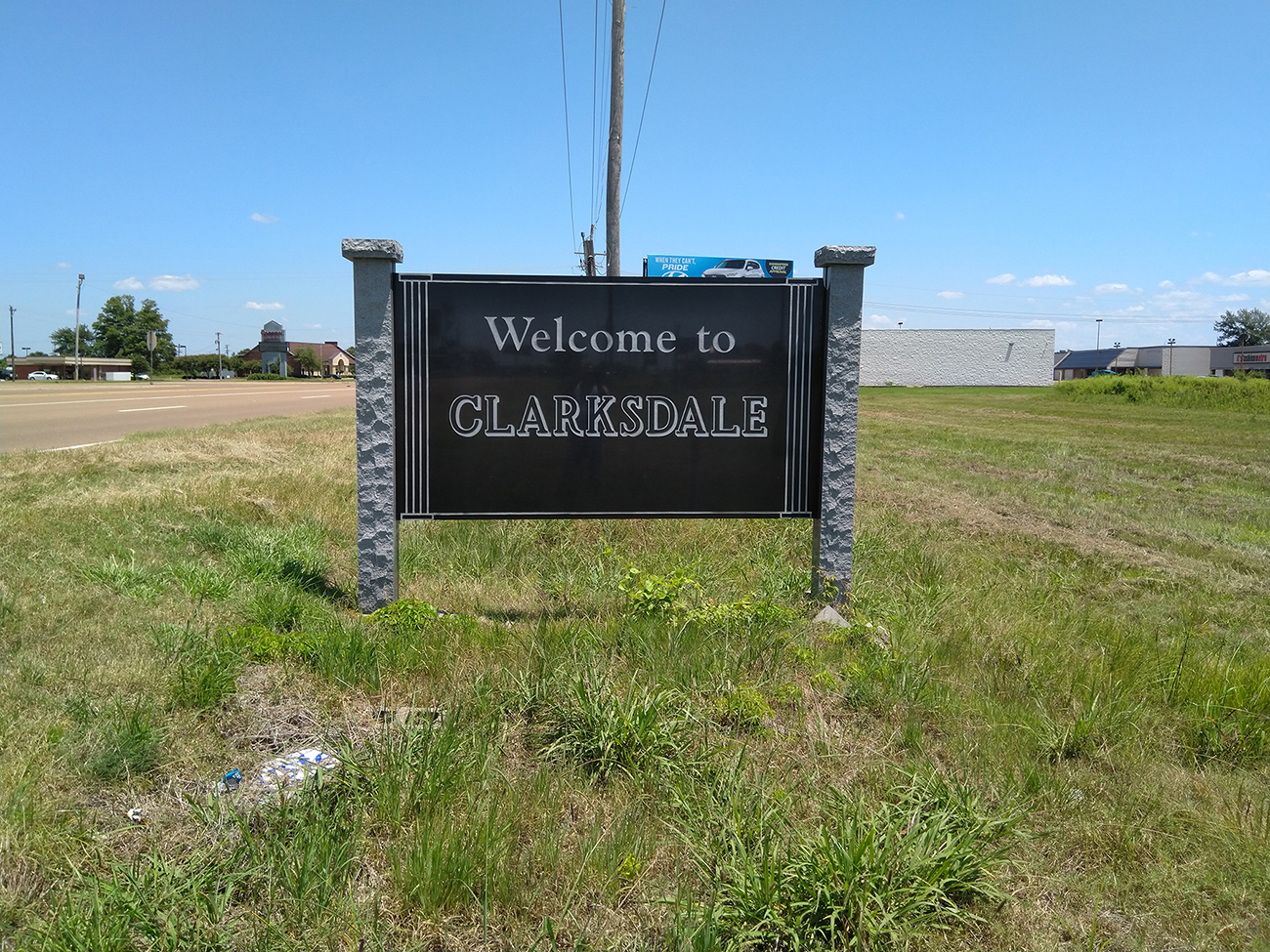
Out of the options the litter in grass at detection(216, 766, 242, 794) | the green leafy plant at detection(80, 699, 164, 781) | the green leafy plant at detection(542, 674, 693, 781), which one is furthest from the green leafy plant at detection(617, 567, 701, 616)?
the green leafy plant at detection(80, 699, 164, 781)

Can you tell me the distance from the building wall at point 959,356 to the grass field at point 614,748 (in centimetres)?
7468

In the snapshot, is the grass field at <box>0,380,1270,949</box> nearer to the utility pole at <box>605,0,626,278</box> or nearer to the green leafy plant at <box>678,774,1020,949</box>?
the green leafy plant at <box>678,774,1020,949</box>

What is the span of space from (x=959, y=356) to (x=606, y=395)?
79722mm

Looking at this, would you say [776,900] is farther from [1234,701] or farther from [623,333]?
[623,333]

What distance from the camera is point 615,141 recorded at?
46.0 feet

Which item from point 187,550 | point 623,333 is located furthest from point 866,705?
point 187,550

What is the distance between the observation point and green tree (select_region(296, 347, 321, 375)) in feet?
370

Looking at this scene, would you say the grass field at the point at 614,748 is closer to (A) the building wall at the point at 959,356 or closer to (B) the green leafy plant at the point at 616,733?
(B) the green leafy plant at the point at 616,733

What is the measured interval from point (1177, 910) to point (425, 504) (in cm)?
407

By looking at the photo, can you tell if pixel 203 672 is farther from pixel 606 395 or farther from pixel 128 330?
pixel 128 330

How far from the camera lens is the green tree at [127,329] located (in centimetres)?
10231

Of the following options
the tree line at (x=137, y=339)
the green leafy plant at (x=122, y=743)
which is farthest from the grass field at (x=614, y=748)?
the tree line at (x=137, y=339)

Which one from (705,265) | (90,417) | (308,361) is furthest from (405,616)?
(308,361)

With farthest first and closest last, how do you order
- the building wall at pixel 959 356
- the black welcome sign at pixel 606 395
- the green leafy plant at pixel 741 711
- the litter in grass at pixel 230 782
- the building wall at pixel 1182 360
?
the building wall at pixel 1182 360, the building wall at pixel 959 356, the black welcome sign at pixel 606 395, the green leafy plant at pixel 741 711, the litter in grass at pixel 230 782
